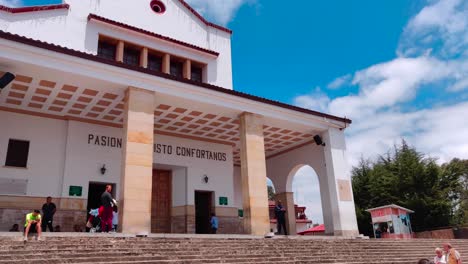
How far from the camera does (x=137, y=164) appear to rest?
11.5m

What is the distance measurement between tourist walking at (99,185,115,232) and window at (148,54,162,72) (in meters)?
8.98

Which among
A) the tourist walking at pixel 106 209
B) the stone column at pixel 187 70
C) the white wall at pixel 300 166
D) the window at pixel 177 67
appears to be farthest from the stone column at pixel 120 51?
the white wall at pixel 300 166

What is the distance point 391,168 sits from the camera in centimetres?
2736

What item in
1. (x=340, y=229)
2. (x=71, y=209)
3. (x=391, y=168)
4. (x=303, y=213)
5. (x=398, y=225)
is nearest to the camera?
(x=71, y=209)

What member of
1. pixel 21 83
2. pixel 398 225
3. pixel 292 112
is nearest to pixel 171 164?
pixel 292 112

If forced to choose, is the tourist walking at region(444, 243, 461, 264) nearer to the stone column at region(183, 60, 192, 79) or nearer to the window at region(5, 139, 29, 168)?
the stone column at region(183, 60, 192, 79)

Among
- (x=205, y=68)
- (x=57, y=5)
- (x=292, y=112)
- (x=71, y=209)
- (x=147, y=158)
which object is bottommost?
(x=71, y=209)

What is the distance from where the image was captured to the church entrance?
17953 mm

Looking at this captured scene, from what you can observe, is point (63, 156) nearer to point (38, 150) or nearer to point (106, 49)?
point (38, 150)

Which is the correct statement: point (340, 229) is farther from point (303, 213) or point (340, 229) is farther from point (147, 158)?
point (303, 213)

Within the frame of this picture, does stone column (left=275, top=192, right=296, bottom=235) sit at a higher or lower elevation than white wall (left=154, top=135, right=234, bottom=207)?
lower


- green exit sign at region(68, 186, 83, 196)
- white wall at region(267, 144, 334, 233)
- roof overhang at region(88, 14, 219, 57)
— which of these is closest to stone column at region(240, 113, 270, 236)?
white wall at region(267, 144, 334, 233)

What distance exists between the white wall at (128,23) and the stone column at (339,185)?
654 centimetres

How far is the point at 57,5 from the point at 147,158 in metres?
9.60
